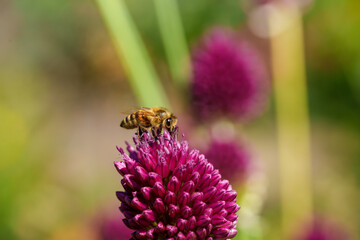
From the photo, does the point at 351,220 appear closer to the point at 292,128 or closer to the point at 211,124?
the point at 292,128

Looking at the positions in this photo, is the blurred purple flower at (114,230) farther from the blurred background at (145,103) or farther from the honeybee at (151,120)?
the honeybee at (151,120)

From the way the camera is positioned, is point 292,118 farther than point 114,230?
Yes

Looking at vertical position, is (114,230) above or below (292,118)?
below

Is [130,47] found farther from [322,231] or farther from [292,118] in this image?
[322,231]

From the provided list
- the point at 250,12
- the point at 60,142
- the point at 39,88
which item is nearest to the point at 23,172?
the point at 60,142

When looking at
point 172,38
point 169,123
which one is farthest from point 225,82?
point 169,123

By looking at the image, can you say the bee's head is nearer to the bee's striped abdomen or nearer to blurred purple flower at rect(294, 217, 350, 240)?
the bee's striped abdomen

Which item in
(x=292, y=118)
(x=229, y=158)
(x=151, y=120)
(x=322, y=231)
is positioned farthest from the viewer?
(x=292, y=118)

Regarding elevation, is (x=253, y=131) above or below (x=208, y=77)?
above
